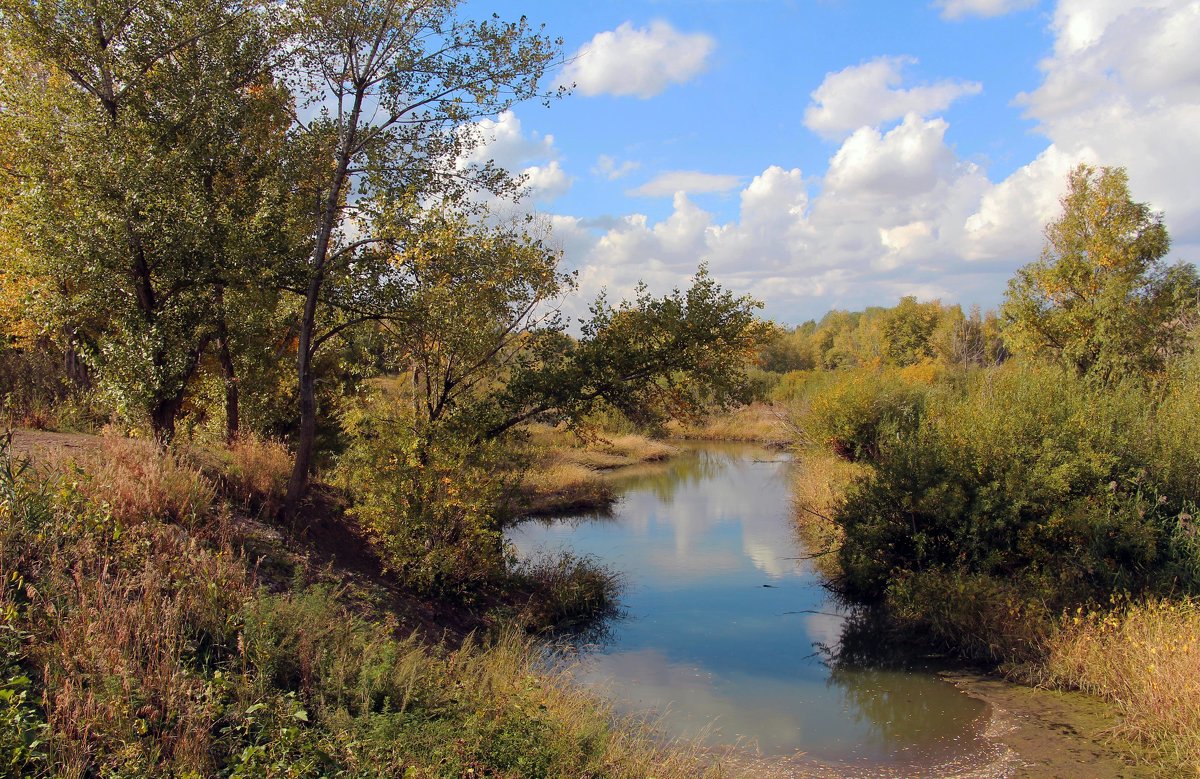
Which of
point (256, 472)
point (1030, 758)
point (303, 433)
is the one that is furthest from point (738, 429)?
point (1030, 758)

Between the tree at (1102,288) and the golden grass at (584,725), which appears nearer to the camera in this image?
the golden grass at (584,725)

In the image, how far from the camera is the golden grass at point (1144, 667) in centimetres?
902

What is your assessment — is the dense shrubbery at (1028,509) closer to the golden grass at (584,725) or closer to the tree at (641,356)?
the tree at (641,356)

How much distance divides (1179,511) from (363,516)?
1347 cm

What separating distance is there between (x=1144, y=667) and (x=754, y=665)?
536cm

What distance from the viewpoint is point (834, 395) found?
29.4m

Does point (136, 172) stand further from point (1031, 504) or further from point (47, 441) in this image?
point (1031, 504)

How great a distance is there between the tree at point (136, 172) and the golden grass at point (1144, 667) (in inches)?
519

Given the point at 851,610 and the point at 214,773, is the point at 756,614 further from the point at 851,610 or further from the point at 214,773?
the point at 214,773

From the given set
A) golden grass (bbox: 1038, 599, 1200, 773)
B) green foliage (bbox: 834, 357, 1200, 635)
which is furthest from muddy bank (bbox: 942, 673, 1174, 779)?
green foliage (bbox: 834, 357, 1200, 635)

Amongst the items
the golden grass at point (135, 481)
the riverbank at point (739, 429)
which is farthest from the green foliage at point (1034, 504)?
the riverbank at point (739, 429)

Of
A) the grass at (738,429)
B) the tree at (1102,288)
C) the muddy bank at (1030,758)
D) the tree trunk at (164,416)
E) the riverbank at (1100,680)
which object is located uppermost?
the tree at (1102,288)

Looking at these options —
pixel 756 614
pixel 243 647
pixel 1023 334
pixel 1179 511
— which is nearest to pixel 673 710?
pixel 756 614

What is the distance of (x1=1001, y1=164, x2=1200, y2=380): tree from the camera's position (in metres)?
26.8
